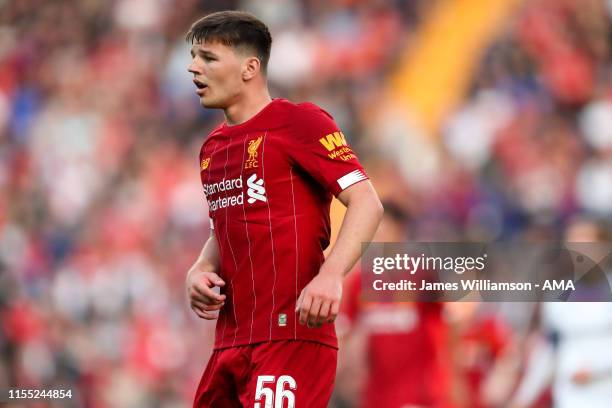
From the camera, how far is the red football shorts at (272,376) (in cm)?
362

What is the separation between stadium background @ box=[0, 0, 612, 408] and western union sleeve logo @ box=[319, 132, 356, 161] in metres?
5.13

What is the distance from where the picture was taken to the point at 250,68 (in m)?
3.94

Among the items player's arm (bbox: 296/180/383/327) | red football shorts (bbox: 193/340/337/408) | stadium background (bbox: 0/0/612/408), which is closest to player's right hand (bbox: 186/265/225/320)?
red football shorts (bbox: 193/340/337/408)

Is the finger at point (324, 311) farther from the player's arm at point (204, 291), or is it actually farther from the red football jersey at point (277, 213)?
the player's arm at point (204, 291)

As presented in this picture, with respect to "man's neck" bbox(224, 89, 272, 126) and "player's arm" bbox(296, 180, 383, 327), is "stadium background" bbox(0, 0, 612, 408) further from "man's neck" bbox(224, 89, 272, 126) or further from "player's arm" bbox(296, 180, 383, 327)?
"player's arm" bbox(296, 180, 383, 327)

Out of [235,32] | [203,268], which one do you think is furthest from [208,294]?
[235,32]

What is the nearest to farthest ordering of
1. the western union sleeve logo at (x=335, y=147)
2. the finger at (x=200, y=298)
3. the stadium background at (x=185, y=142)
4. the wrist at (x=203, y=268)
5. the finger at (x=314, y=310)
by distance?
1. the finger at (x=314, y=310)
2. the western union sleeve logo at (x=335, y=147)
3. the finger at (x=200, y=298)
4. the wrist at (x=203, y=268)
5. the stadium background at (x=185, y=142)

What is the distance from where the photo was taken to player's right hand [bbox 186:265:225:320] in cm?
382

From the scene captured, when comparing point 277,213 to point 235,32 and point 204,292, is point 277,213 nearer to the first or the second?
point 204,292

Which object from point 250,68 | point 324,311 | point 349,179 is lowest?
point 324,311

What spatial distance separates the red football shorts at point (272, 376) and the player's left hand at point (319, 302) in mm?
258

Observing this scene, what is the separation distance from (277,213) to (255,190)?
0.11m

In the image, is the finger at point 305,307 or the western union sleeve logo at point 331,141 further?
the western union sleeve logo at point 331,141

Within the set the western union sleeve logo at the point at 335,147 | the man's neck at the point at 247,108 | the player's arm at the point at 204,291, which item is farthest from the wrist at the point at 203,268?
the western union sleeve logo at the point at 335,147
